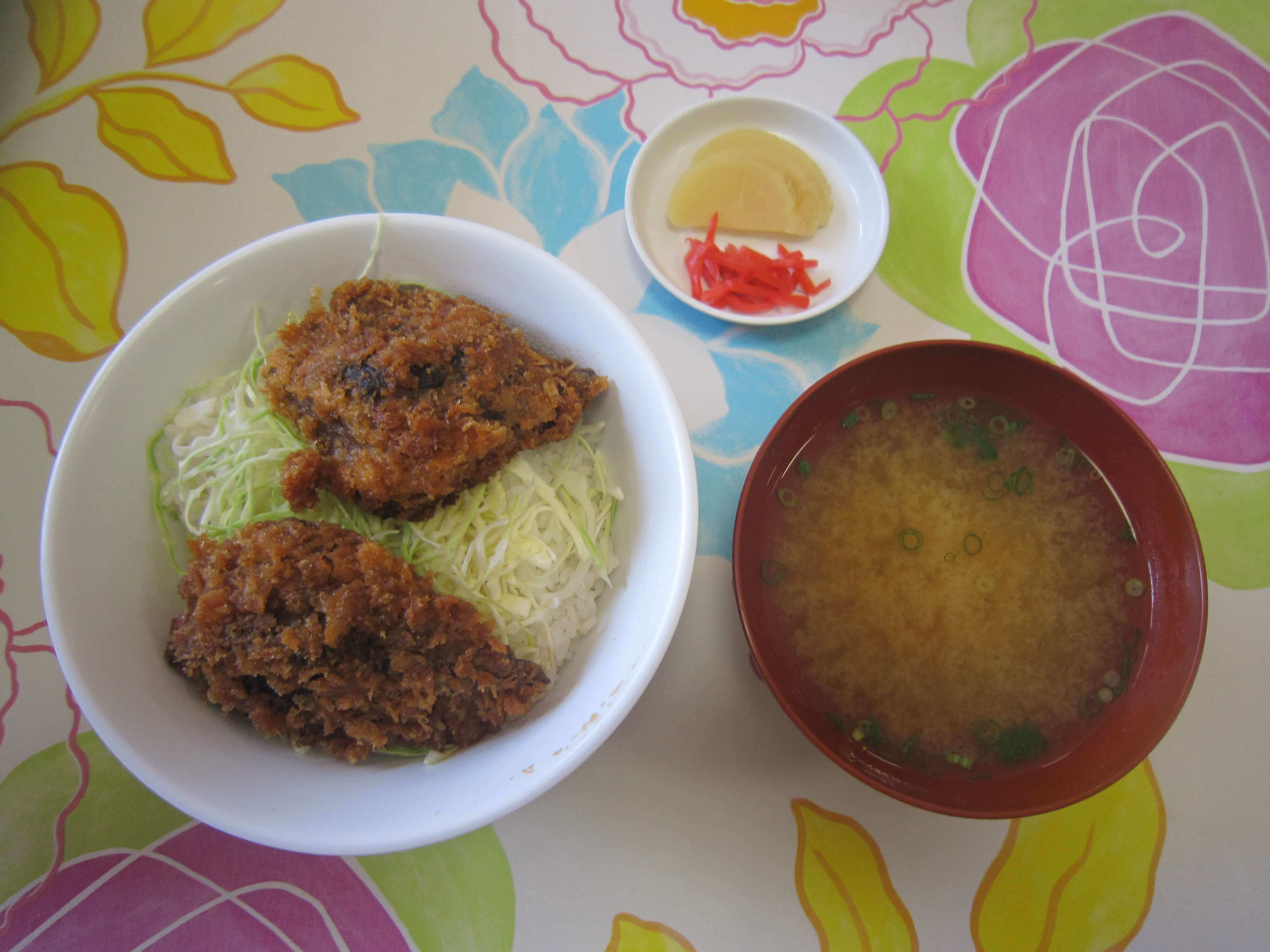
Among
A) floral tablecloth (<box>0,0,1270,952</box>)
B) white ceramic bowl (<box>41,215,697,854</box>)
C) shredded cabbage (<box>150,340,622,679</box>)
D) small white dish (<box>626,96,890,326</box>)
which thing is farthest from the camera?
small white dish (<box>626,96,890,326</box>)

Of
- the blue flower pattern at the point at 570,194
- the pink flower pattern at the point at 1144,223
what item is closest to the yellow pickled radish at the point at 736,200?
the blue flower pattern at the point at 570,194

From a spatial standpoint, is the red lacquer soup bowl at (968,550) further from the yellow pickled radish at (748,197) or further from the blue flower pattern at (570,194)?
the yellow pickled radish at (748,197)

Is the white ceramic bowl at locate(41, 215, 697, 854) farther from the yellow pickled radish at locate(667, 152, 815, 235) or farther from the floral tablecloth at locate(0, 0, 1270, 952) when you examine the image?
the yellow pickled radish at locate(667, 152, 815, 235)

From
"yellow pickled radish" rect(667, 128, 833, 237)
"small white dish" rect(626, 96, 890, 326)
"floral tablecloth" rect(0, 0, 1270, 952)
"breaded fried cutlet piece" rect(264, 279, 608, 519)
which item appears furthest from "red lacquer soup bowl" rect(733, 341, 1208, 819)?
"yellow pickled radish" rect(667, 128, 833, 237)

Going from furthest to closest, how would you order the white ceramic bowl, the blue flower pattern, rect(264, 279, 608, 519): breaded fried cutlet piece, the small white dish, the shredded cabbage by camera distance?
the small white dish, the blue flower pattern, the shredded cabbage, rect(264, 279, 608, 519): breaded fried cutlet piece, the white ceramic bowl

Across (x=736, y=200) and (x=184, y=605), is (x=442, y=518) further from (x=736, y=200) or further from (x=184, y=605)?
(x=736, y=200)

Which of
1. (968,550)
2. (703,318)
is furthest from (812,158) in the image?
(968,550)

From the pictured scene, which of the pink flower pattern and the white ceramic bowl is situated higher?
the pink flower pattern

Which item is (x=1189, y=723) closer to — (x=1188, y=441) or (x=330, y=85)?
(x=1188, y=441)
